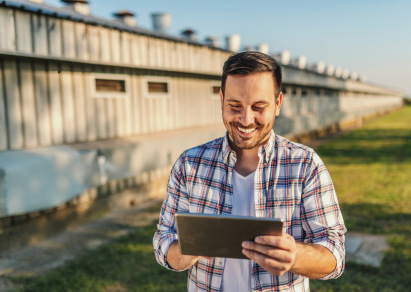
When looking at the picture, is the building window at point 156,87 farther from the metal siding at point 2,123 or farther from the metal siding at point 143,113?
the metal siding at point 2,123

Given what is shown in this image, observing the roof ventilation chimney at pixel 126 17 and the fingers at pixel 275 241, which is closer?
the fingers at pixel 275 241

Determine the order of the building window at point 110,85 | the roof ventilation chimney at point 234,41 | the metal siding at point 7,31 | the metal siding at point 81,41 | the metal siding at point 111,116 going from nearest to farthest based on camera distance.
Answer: the metal siding at point 7,31 < the metal siding at point 81,41 < the building window at point 110,85 < the metal siding at point 111,116 < the roof ventilation chimney at point 234,41

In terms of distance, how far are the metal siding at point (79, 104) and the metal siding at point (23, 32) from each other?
49.2 inches

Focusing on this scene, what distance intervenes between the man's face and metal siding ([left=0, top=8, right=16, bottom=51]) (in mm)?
4614

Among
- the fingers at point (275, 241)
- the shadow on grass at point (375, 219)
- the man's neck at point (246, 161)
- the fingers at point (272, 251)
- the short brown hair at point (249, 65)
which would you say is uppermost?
the short brown hair at point (249, 65)

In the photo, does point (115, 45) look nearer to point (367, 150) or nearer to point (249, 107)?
point (249, 107)

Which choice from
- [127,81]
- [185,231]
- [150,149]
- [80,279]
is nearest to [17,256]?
[80,279]

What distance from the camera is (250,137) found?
1898 mm

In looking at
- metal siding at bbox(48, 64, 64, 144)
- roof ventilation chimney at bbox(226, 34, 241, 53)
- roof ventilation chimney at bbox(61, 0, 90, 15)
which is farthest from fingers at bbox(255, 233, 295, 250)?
roof ventilation chimney at bbox(226, 34, 241, 53)

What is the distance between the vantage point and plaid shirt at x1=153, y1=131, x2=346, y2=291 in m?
1.76

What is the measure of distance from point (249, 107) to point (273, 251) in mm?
707

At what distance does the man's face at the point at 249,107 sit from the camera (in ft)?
5.89

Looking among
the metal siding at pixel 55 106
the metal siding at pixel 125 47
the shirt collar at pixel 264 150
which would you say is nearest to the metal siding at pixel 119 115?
the metal siding at pixel 125 47

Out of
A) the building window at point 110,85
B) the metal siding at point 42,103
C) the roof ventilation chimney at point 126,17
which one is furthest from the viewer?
the roof ventilation chimney at point 126,17
